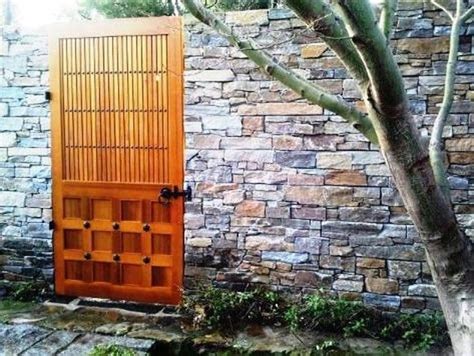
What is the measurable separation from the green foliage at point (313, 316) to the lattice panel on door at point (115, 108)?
99cm

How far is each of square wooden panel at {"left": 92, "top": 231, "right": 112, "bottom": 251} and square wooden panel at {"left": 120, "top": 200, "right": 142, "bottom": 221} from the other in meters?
0.20

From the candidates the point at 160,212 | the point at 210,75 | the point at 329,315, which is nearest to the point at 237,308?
the point at 329,315

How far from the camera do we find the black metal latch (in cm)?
380

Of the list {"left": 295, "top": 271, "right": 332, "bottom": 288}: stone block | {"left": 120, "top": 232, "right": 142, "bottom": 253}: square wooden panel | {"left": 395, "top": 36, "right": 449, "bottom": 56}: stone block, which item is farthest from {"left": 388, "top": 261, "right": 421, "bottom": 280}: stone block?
{"left": 120, "top": 232, "right": 142, "bottom": 253}: square wooden panel

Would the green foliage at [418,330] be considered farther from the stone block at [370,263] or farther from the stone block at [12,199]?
the stone block at [12,199]

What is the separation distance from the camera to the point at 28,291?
13.5ft

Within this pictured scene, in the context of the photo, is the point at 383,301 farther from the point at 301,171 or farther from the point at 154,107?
the point at 154,107

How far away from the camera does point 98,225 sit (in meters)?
4.02

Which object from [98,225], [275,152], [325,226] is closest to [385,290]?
[325,226]

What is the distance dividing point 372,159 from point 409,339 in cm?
118

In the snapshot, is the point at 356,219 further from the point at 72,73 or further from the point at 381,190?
the point at 72,73

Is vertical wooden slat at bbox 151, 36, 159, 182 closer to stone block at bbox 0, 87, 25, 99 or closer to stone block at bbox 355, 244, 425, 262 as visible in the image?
stone block at bbox 0, 87, 25, 99

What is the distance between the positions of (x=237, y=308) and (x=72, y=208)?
4.99 ft

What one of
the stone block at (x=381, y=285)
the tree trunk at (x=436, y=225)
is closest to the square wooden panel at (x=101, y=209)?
the stone block at (x=381, y=285)
